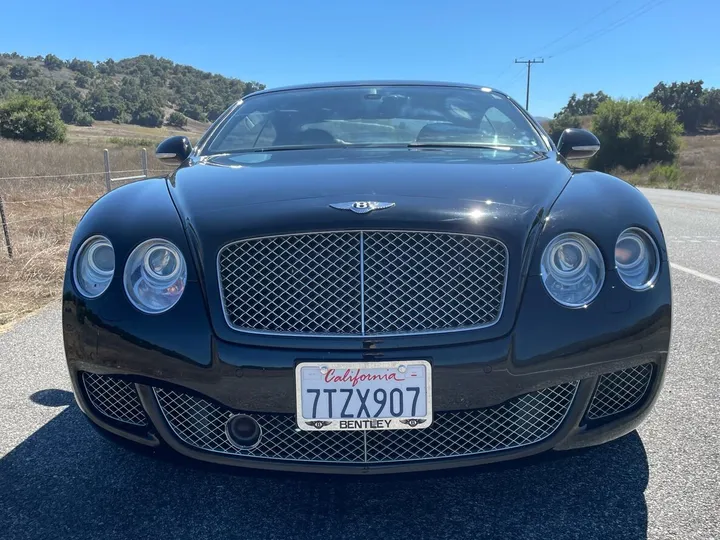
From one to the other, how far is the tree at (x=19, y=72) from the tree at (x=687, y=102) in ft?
317

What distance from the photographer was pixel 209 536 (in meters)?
1.92

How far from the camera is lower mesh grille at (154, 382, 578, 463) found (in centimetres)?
183

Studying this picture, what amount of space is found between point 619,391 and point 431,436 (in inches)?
24.0

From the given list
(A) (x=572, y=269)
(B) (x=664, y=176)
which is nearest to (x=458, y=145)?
(A) (x=572, y=269)

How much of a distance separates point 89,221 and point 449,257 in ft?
3.97

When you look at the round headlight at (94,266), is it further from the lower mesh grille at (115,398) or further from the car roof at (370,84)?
the car roof at (370,84)

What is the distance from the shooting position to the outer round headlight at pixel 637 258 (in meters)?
1.92

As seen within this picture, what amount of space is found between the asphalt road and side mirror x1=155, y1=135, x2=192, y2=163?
4.47 ft

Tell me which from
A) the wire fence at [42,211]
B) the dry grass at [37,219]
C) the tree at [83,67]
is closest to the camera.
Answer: the dry grass at [37,219]

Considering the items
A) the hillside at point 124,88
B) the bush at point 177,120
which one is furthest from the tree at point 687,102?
the bush at point 177,120

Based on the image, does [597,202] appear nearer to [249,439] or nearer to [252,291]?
[252,291]

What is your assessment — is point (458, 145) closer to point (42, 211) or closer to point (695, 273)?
point (695, 273)

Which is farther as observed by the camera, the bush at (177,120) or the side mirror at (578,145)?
the bush at (177,120)

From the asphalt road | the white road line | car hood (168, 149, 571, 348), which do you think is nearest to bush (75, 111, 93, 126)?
the white road line
